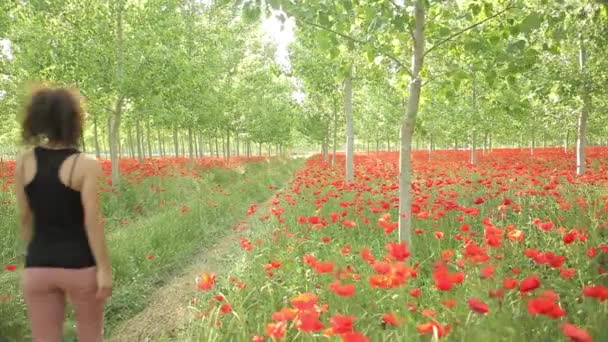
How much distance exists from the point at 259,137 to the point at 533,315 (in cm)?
2437

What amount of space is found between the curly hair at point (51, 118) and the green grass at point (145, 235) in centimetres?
234

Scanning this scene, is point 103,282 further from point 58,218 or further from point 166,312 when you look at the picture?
point 166,312

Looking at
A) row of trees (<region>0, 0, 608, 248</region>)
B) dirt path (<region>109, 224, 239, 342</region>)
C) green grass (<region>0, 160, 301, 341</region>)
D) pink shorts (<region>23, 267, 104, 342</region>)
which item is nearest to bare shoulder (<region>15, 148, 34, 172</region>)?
pink shorts (<region>23, 267, 104, 342</region>)

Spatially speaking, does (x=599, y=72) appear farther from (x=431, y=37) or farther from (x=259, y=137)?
(x=259, y=137)

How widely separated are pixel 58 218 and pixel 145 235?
204 inches

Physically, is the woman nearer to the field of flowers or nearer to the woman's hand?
the woman's hand

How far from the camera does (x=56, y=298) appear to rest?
7.81ft

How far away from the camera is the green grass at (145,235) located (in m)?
4.93

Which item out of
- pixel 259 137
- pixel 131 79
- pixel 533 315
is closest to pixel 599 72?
pixel 533 315

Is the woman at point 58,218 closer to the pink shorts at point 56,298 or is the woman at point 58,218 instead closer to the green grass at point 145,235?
the pink shorts at point 56,298

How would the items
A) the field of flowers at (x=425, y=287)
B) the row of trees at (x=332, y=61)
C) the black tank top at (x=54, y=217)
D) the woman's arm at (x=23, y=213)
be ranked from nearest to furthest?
the field of flowers at (x=425, y=287) < the black tank top at (x=54, y=217) < the woman's arm at (x=23, y=213) < the row of trees at (x=332, y=61)

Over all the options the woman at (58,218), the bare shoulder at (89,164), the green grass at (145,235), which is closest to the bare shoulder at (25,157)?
the woman at (58,218)

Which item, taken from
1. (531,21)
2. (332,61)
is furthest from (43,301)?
(332,61)

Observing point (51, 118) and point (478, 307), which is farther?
point (51, 118)
